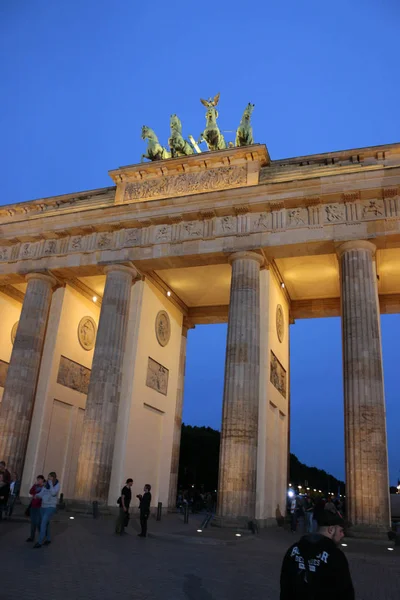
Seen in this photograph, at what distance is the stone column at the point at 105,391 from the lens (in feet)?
62.4

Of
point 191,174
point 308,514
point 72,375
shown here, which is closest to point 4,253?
point 72,375

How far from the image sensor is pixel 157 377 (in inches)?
954

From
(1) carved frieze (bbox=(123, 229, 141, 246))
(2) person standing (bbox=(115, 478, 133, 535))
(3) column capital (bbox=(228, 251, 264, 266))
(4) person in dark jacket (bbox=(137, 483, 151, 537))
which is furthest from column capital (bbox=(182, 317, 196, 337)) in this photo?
(2) person standing (bbox=(115, 478, 133, 535))

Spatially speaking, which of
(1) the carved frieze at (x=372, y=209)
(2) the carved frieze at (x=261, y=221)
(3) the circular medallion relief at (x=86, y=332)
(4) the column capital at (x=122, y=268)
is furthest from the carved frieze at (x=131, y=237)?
(1) the carved frieze at (x=372, y=209)

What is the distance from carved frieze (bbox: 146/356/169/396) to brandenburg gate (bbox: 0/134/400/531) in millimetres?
89

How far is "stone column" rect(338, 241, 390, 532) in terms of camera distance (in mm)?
15711

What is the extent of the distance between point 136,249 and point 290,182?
712 cm

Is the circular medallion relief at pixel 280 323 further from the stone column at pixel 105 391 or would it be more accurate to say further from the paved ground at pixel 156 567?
the paved ground at pixel 156 567

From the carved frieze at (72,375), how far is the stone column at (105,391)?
13.4ft

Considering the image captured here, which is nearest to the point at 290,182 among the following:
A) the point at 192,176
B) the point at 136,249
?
the point at 192,176

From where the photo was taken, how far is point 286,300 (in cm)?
2581

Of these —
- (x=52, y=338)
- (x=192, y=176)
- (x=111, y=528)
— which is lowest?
(x=111, y=528)

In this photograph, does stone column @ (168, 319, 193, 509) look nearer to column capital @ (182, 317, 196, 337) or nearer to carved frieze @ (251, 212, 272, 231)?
column capital @ (182, 317, 196, 337)

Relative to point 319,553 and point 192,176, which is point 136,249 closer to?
point 192,176
